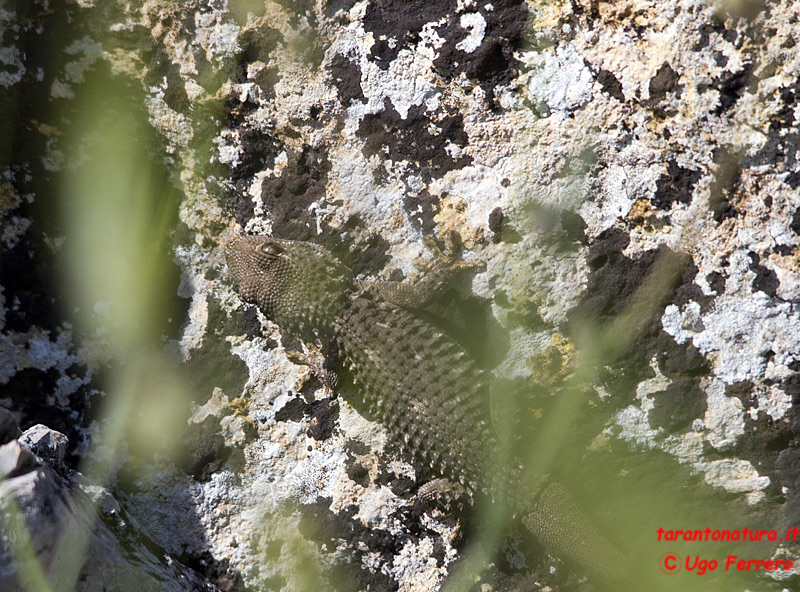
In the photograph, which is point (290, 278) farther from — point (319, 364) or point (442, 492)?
point (442, 492)

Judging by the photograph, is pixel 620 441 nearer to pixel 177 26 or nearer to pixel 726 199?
pixel 726 199

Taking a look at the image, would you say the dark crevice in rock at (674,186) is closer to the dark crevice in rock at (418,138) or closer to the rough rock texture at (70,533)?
the dark crevice in rock at (418,138)

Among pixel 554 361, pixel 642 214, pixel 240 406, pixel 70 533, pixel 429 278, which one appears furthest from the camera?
pixel 240 406

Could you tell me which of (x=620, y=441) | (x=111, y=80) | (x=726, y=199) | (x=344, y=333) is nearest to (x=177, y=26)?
(x=111, y=80)

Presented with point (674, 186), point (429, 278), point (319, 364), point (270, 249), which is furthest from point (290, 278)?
point (674, 186)

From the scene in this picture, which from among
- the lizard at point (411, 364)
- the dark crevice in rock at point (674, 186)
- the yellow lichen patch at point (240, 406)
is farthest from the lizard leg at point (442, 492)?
the dark crevice in rock at point (674, 186)

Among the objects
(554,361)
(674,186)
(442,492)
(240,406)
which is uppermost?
(674,186)

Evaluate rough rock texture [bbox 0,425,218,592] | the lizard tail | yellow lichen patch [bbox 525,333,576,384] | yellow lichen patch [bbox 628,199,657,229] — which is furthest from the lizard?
rough rock texture [bbox 0,425,218,592]

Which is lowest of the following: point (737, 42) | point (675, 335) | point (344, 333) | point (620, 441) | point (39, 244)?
point (39, 244)
